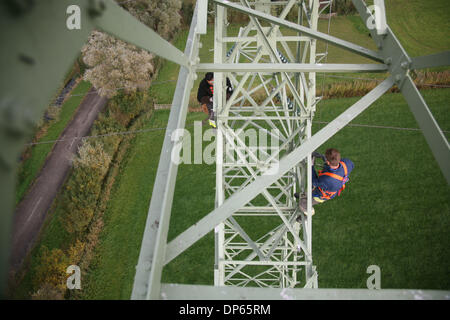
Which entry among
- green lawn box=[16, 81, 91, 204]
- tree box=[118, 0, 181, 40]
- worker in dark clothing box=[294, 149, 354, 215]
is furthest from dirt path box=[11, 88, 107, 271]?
worker in dark clothing box=[294, 149, 354, 215]

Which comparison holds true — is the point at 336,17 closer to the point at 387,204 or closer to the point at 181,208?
the point at 387,204

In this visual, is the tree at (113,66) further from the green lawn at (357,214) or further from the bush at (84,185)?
the bush at (84,185)

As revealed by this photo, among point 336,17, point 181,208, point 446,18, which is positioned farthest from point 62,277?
point 446,18

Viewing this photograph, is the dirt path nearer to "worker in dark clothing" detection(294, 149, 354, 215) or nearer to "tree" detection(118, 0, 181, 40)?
"tree" detection(118, 0, 181, 40)

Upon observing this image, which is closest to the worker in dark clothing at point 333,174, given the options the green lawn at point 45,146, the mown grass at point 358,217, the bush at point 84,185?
the mown grass at point 358,217

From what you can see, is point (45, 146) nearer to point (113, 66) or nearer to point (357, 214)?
point (113, 66)

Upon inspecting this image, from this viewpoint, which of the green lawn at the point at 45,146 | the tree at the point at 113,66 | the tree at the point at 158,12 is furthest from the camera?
the tree at the point at 158,12

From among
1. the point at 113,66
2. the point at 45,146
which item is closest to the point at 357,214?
the point at 113,66
